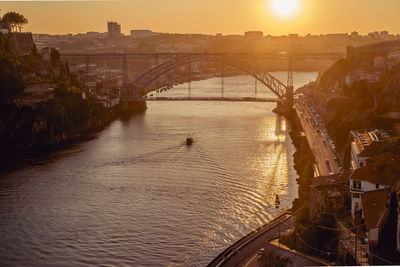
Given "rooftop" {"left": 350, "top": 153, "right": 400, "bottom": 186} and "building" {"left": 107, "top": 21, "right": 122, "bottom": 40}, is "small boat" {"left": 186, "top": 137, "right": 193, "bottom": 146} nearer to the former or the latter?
"rooftop" {"left": 350, "top": 153, "right": 400, "bottom": 186}

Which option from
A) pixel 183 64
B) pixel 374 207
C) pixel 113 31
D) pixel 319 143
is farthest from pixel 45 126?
pixel 113 31

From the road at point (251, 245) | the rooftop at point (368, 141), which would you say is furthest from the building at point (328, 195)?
the rooftop at point (368, 141)

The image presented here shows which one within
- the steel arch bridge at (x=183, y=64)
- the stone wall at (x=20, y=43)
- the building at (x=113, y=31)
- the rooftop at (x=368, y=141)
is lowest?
the rooftop at (x=368, y=141)

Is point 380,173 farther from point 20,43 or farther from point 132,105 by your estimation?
point 20,43

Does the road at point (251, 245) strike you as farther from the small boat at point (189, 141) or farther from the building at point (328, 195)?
the small boat at point (189, 141)

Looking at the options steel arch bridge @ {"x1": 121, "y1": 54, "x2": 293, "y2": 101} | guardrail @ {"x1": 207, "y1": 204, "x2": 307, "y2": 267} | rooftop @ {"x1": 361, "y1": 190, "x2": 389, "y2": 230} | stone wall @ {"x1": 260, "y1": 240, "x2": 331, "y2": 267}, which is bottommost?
guardrail @ {"x1": 207, "y1": 204, "x2": 307, "y2": 267}

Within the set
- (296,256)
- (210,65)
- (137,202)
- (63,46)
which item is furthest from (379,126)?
(63,46)

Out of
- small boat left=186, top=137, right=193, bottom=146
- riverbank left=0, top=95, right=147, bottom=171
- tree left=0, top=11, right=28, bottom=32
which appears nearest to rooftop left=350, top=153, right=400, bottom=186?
small boat left=186, top=137, right=193, bottom=146
